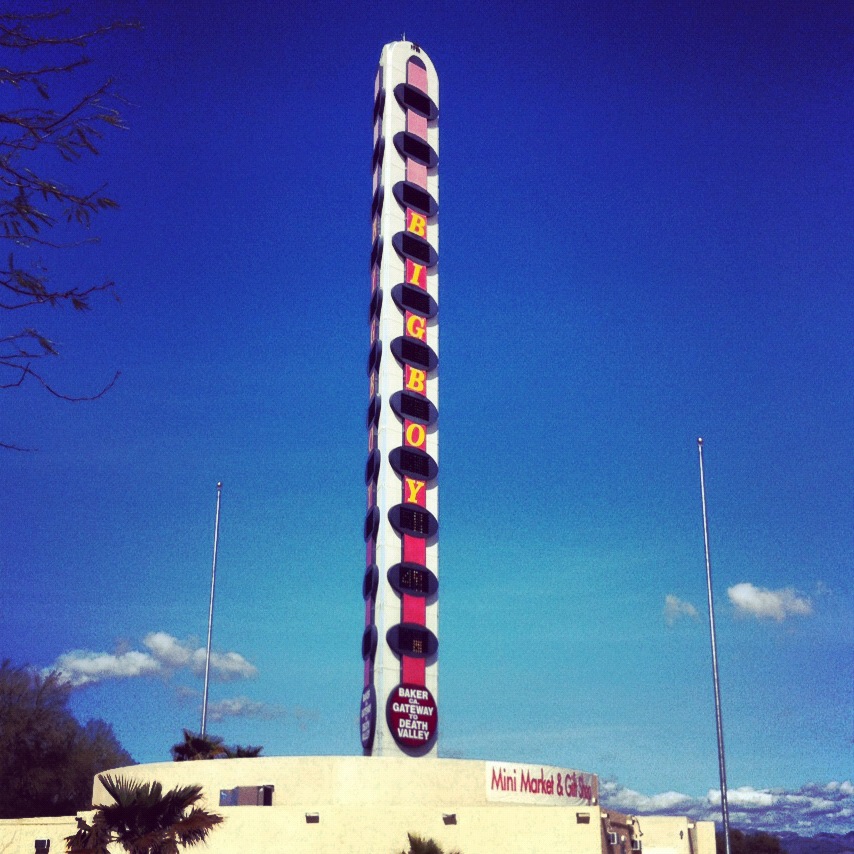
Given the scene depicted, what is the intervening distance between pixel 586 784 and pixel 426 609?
1145 cm

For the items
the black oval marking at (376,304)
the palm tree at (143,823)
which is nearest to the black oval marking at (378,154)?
the black oval marking at (376,304)

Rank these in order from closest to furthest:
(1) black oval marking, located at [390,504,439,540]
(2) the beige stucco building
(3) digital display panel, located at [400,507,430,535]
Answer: (2) the beige stucco building, (1) black oval marking, located at [390,504,439,540], (3) digital display panel, located at [400,507,430,535]

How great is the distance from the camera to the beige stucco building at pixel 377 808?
4662 cm

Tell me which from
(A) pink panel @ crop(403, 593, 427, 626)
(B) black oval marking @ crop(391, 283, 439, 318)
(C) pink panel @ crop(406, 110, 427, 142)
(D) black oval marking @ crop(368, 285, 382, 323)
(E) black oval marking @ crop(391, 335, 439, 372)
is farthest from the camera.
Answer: (C) pink panel @ crop(406, 110, 427, 142)

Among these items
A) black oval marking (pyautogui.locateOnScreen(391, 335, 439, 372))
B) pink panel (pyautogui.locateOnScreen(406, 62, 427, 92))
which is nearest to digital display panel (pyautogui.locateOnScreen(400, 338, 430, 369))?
black oval marking (pyautogui.locateOnScreen(391, 335, 439, 372))

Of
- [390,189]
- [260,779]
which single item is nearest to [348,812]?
[260,779]

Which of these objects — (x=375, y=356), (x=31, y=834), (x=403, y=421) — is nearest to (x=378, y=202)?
(x=375, y=356)

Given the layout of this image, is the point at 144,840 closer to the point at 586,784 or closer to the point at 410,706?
the point at 410,706

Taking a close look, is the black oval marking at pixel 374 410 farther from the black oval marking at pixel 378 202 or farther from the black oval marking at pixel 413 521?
the black oval marking at pixel 378 202

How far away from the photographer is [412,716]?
57.4m

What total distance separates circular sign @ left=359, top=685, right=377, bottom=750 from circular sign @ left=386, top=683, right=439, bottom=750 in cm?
84

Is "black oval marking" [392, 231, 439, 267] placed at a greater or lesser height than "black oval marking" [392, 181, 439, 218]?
lesser

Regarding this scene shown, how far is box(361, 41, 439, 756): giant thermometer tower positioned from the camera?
57.8 m

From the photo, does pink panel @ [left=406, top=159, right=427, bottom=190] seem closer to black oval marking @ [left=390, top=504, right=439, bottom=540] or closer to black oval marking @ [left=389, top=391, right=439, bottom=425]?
black oval marking @ [left=389, top=391, right=439, bottom=425]
